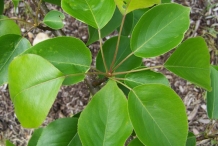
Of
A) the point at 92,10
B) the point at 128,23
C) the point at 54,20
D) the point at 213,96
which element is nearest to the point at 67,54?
the point at 92,10

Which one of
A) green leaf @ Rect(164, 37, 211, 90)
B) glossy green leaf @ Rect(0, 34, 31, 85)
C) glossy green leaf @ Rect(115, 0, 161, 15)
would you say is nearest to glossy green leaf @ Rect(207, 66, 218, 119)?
green leaf @ Rect(164, 37, 211, 90)

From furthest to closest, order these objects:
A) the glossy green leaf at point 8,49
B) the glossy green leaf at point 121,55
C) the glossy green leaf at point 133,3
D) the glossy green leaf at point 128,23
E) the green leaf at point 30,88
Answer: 1. the glossy green leaf at point 128,23
2. the glossy green leaf at point 121,55
3. the glossy green leaf at point 8,49
4. the glossy green leaf at point 133,3
5. the green leaf at point 30,88

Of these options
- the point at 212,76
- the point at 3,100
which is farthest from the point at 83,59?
the point at 3,100

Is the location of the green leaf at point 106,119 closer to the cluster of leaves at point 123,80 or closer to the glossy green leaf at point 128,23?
the cluster of leaves at point 123,80

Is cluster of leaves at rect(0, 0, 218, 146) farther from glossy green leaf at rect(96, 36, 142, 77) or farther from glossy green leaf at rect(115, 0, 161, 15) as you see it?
glossy green leaf at rect(96, 36, 142, 77)

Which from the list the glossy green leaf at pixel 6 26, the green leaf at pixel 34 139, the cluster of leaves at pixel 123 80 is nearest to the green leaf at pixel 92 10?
the cluster of leaves at pixel 123 80
